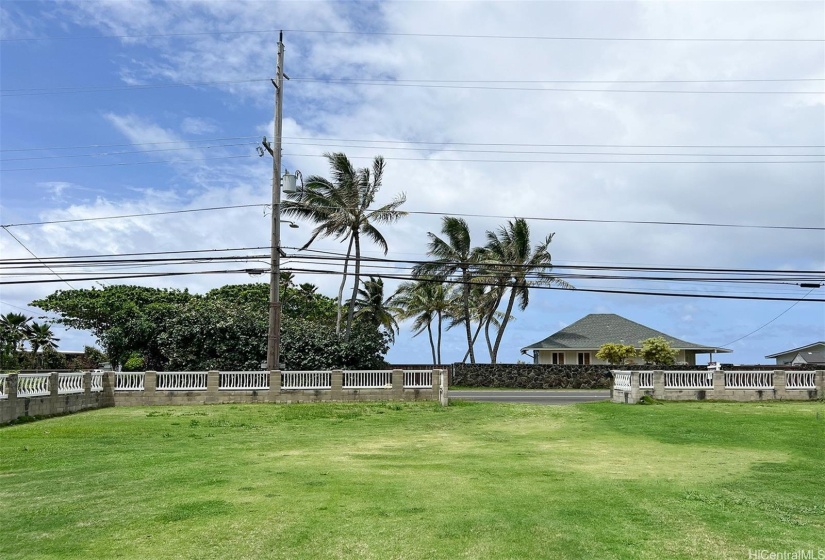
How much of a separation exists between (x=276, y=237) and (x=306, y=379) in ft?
18.4

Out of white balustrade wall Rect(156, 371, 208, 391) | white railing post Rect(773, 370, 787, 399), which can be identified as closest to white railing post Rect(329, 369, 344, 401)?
white balustrade wall Rect(156, 371, 208, 391)

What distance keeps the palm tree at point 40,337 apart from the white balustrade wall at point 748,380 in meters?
57.0

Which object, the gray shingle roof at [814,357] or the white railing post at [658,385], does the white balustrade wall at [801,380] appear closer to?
the white railing post at [658,385]

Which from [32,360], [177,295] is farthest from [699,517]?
[32,360]

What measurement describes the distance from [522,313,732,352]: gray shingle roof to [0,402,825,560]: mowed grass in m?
31.5

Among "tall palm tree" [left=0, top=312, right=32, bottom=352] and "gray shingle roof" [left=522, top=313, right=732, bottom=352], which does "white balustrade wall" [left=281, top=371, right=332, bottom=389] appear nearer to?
"gray shingle roof" [left=522, top=313, right=732, bottom=352]

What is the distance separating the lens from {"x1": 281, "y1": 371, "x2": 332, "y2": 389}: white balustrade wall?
987 inches

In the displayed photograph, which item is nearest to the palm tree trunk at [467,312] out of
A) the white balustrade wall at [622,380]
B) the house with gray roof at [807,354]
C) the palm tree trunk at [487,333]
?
the palm tree trunk at [487,333]

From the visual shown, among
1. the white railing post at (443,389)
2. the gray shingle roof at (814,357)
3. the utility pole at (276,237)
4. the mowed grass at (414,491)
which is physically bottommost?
the mowed grass at (414,491)

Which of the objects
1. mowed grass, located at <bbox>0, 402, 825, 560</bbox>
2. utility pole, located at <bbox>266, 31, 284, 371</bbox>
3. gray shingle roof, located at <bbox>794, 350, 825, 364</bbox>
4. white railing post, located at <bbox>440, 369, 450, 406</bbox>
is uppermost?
utility pole, located at <bbox>266, 31, 284, 371</bbox>

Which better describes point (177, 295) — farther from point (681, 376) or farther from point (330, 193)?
point (681, 376)

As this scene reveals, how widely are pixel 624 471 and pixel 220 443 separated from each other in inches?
306

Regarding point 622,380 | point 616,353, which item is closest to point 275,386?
point 622,380

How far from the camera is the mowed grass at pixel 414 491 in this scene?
633 cm
